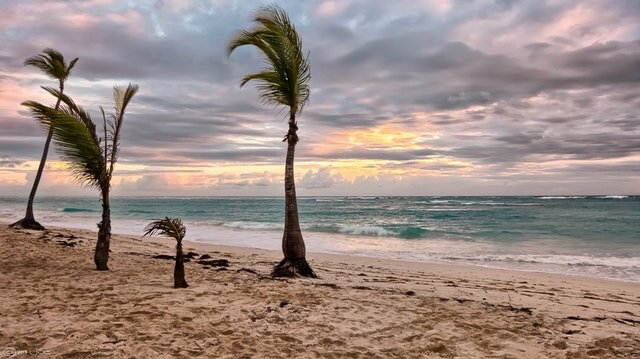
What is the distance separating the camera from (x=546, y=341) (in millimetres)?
5434

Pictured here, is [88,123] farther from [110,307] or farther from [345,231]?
[345,231]

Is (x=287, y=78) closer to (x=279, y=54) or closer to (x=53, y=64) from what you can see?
(x=279, y=54)

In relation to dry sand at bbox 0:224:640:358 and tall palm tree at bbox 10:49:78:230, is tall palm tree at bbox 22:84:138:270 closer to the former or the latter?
dry sand at bbox 0:224:640:358

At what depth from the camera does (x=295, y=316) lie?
239 inches

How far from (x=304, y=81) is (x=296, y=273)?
438 cm

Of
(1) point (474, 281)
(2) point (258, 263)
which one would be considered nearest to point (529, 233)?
(1) point (474, 281)

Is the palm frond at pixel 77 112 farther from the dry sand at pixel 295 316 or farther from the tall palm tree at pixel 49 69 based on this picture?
the tall palm tree at pixel 49 69

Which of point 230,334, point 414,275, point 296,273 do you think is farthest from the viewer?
point 414,275

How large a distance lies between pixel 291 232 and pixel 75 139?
4.82 m

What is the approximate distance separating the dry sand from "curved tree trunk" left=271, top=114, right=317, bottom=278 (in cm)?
52

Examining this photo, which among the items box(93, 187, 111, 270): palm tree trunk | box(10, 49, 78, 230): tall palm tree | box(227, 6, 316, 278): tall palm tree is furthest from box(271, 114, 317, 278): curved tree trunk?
box(10, 49, 78, 230): tall palm tree

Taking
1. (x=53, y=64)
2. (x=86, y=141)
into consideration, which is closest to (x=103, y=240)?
(x=86, y=141)

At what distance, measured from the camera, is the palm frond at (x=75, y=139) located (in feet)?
26.4

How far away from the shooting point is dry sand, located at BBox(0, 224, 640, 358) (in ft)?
16.0
